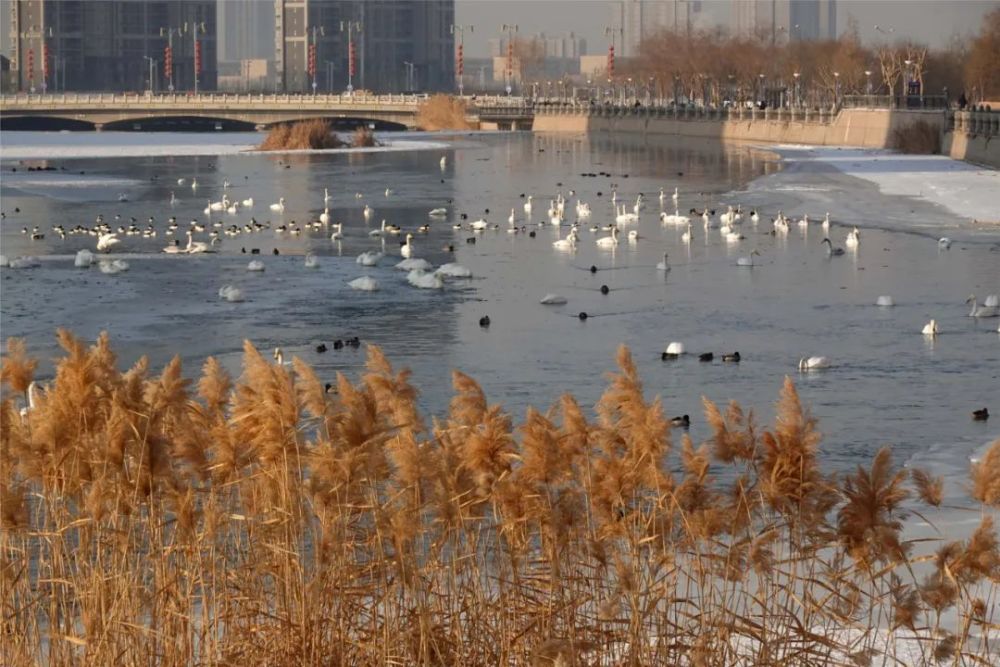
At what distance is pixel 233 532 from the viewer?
6.47m

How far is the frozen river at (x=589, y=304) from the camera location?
13547 millimetres

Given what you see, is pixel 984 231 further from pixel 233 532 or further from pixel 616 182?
pixel 233 532

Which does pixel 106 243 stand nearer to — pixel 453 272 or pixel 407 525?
pixel 453 272

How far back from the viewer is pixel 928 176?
1842 inches

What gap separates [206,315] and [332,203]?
2042cm

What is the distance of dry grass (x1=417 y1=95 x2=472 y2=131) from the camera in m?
120

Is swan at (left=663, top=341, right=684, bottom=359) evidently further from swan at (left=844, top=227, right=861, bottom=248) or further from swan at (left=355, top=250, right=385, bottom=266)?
swan at (left=844, top=227, right=861, bottom=248)

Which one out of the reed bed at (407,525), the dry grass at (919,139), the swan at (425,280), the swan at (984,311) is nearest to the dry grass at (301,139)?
the dry grass at (919,139)

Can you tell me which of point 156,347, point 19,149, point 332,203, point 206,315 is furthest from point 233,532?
point 19,149

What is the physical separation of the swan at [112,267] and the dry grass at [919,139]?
4804 cm

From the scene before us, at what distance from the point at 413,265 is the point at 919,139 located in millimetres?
48720

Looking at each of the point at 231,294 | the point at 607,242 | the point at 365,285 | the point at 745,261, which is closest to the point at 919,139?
the point at 607,242

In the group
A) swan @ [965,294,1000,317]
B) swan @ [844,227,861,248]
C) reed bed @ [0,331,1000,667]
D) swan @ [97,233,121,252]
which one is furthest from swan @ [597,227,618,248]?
reed bed @ [0,331,1000,667]

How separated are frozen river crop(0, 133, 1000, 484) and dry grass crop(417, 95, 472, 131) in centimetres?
7901
